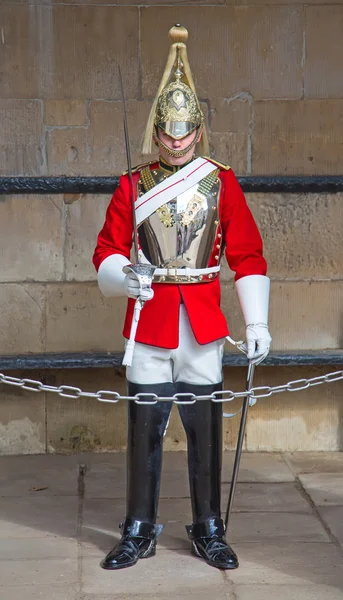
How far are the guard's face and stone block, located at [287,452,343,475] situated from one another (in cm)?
209

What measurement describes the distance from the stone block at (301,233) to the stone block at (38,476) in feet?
4.96

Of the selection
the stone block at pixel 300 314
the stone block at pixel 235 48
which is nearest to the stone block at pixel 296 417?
the stone block at pixel 300 314

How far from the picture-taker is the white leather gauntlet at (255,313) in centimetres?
419

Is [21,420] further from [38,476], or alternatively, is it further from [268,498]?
[268,498]

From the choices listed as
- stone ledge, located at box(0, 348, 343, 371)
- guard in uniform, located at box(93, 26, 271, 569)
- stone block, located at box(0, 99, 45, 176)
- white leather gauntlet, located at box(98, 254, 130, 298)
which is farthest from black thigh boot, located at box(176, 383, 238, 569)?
stone block, located at box(0, 99, 45, 176)

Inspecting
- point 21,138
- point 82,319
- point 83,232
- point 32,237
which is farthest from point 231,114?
point 82,319

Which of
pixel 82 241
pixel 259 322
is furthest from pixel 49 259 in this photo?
pixel 259 322

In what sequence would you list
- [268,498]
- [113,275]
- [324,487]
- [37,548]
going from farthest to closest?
[324,487] → [268,498] → [37,548] → [113,275]

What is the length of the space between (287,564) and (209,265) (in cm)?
123

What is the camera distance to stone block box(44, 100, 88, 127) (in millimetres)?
5762

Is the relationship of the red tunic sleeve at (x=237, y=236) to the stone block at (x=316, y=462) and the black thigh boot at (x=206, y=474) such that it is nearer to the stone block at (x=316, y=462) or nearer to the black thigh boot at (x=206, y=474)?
the black thigh boot at (x=206, y=474)

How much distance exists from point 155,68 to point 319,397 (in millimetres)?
1985

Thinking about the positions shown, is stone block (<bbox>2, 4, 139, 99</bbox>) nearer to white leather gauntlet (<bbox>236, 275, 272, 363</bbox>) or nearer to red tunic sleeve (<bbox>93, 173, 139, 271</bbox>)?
red tunic sleeve (<bbox>93, 173, 139, 271</bbox>)

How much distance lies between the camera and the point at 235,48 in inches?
228
